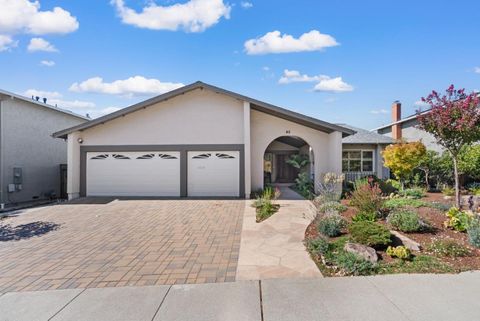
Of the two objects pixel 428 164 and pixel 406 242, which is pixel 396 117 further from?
pixel 406 242

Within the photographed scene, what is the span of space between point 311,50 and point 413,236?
11.1 meters

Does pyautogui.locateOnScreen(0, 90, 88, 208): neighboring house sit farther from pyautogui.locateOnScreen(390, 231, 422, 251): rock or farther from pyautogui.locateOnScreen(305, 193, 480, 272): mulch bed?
pyautogui.locateOnScreen(390, 231, 422, 251): rock

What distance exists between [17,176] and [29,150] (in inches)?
66.7

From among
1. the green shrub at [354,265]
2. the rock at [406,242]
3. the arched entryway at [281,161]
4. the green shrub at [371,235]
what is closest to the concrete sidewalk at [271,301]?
the green shrub at [354,265]

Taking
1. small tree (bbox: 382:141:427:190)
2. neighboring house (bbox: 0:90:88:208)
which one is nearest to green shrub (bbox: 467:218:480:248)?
small tree (bbox: 382:141:427:190)

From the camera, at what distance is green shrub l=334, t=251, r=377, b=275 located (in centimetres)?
457

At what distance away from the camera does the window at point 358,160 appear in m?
20.4

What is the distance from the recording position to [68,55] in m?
12.3

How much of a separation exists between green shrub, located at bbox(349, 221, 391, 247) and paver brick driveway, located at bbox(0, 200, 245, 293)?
7.97 ft

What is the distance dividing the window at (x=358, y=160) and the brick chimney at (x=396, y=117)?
540 cm

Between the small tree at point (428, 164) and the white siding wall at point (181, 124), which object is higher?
the white siding wall at point (181, 124)

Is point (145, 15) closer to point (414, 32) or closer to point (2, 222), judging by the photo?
point (2, 222)

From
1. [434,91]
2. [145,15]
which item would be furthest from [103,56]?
[434,91]

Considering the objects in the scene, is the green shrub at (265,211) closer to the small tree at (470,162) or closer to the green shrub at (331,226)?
the green shrub at (331,226)
